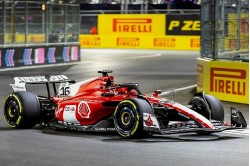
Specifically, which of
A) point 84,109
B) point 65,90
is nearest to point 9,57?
point 65,90

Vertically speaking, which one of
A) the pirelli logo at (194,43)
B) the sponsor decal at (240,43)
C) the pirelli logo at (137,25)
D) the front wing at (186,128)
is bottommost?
the front wing at (186,128)

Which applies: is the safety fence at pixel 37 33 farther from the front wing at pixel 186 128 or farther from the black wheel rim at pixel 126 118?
the front wing at pixel 186 128

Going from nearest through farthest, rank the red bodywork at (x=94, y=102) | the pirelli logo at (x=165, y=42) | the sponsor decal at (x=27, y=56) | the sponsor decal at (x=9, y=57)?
the red bodywork at (x=94, y=102) < the sponsor decal at (x=9, y=57) < the sponsor decal at (x=27, y=56) < the pirelli logo at (x=165, y=42)

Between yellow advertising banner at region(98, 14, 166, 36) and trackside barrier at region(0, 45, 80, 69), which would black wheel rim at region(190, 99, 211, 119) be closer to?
trackside barrier at region(0, 45, 80, 69)

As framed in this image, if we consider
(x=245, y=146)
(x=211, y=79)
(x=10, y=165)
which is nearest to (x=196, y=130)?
(x=245, y=146)

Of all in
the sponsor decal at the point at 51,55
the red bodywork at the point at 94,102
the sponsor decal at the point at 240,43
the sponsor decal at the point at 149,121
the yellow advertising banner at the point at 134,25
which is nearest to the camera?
the sponsor decal at the point at 149,121

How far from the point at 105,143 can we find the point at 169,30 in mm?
34874

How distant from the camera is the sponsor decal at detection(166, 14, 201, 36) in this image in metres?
44.1

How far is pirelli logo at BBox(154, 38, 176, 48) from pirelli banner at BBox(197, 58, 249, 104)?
→ 26.8m

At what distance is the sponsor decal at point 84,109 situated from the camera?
11039 millimetres

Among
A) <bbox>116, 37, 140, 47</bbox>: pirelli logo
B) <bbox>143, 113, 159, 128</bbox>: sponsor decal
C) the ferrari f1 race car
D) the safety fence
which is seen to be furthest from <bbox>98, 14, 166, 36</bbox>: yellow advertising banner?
<bbox>143, 113, 159, 128</bbox>: sponsor decal

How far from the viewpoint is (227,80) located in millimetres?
16688

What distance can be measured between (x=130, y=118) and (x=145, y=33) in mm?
35331

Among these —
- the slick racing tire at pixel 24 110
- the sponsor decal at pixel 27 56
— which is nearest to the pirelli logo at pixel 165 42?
the sponsor decal at pixel 27 56
